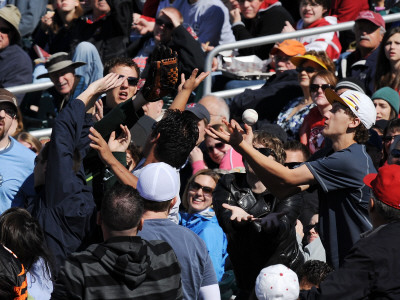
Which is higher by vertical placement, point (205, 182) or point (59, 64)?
point (59, 64)

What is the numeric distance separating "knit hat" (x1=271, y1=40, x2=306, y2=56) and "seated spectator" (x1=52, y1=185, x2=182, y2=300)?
4608 millimetres

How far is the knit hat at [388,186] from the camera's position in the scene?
4250mm

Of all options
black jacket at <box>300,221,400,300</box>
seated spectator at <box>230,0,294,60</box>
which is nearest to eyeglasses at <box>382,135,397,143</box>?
black jacket at <box>300,221,400,300</box>

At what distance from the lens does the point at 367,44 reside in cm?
861

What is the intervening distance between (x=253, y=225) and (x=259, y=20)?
549cm

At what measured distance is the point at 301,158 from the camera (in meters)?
6.99

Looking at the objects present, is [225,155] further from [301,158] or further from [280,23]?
[280,23]

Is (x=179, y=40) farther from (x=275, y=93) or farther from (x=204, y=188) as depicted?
(x=204, y=188)

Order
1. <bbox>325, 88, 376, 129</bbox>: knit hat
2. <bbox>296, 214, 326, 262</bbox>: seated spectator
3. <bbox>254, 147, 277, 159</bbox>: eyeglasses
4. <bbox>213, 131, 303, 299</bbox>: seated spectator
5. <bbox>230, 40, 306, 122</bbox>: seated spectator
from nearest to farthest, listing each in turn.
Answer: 1. <bbox>213, 131, 303, 299</bbox>: seated spectator
2. <bbox>325, 88, 376, 129</bbox>: knit hat
3. <bbox>254, 147, 277, 159</bbox>: eyeglasses
4. <bbox>296, 214, 326, 262</bbox>: seated spectator
5. <bbox>230, 40, 306, 122</bbox>: seated spectator

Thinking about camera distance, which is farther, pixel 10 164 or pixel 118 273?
pixel 10 164

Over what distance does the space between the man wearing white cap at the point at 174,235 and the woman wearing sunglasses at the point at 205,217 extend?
5.08 feet

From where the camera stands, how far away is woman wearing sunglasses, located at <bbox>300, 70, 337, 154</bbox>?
24.6 feet

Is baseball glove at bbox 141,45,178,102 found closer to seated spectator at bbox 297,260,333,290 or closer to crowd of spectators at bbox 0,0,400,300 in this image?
crowd of spectators at bbox 0,0,400,300

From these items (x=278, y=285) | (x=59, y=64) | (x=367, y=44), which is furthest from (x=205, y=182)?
(x=367, y=44)
